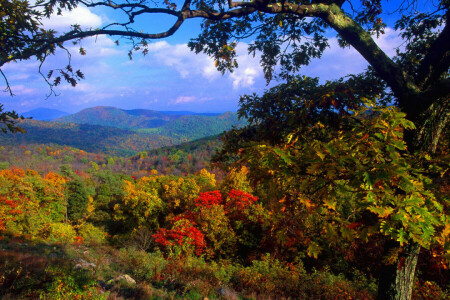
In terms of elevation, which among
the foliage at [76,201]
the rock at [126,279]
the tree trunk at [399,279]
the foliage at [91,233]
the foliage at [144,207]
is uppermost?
the tree trunk at [399,279]

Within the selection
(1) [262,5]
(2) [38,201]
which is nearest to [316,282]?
(1) [262,5]

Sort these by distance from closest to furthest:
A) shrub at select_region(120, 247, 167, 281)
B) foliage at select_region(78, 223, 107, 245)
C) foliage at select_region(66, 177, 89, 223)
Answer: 1. shrub at select_region(120, 247, 167, 281)
2. foliage at select_region(78, 223, 107, 245)
3. foliage at select_region(66, 177, 89, 223)

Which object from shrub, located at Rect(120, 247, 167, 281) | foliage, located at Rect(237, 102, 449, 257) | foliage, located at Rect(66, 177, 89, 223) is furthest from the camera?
foliage, located at Rect(66, 177, 89, 223)

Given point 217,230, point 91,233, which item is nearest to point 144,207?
point 91,233

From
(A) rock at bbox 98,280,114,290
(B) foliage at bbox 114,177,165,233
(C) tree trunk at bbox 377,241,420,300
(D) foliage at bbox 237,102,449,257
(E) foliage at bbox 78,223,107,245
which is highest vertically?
(D) foliage at bbox 237,102,449,257

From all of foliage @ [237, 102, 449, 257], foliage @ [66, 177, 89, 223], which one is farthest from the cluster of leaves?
foliage @ [66, 177, 89, 223]

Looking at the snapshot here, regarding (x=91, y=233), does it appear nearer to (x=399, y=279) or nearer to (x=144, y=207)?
(x=144, y=207)

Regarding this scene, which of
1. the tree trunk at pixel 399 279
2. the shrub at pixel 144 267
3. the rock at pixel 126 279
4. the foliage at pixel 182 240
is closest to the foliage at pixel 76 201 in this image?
the foliage at pixel 182 240

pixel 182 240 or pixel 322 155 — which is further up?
pixel 322 155

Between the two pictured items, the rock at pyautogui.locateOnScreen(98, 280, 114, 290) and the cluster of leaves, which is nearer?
the rock at pyautogui.locateOnScreen(98, 280, 114, 290)

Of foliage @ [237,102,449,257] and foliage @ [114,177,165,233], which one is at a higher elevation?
foliage @ [237,102,449,257]

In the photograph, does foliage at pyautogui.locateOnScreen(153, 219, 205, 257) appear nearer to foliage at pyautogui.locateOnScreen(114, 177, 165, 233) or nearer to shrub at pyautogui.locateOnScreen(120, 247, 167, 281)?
shrub at pyautogui.locateOnScreen(120, 247, 167, 281)

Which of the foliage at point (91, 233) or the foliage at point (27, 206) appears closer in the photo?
the foliage at point (27, 206)

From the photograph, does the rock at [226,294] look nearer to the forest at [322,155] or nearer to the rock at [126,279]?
the forest at [322,155]
